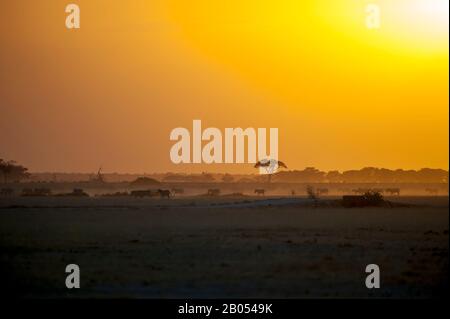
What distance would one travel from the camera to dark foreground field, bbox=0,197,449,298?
21844mm

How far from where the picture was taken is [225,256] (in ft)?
88.5

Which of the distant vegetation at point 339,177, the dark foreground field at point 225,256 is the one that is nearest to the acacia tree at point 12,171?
the distant vegetation at point 339,177

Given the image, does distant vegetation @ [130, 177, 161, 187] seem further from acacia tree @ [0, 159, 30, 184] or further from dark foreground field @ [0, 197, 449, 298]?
dark foreground field @ [0, 197, 449, 298]

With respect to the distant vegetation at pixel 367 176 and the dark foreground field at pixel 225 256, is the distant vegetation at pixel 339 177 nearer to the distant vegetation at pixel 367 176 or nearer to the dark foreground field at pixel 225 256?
the distant vegetation at pixel 367 176

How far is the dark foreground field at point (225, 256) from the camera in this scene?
21844 mm

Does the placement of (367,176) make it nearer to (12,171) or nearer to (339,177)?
(339,177)

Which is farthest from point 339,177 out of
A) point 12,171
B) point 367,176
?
point 12,171

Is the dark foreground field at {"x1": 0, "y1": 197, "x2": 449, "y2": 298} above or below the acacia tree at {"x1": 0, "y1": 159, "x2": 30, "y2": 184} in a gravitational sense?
below

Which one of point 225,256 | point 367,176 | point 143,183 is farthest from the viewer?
point 367,176

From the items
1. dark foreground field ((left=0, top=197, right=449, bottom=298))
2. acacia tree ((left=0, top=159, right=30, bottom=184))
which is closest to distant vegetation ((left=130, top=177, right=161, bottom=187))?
acacia tree ((left=0, top=159, right=30, bottom=184))

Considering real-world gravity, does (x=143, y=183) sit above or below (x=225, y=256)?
above
